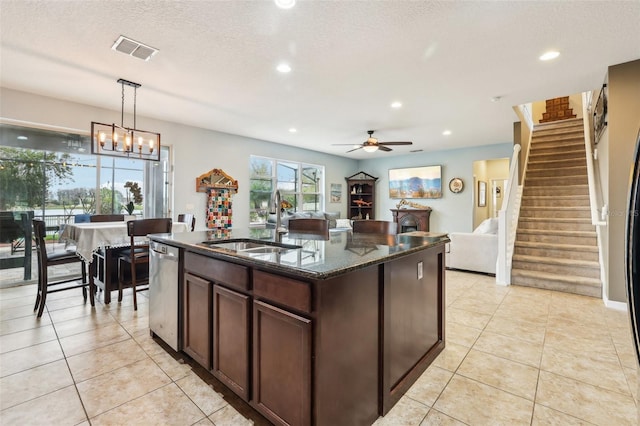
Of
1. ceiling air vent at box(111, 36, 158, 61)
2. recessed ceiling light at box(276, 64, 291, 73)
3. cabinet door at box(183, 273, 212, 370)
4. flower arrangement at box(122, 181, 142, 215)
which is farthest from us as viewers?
flower arrangement at box(122, 181, 142, 215)

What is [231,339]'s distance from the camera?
169 centimetres

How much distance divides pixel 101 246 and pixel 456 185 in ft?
24.4

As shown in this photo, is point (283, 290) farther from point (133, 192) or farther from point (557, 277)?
point (133, 192)

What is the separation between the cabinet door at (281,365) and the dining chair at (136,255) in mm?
2206

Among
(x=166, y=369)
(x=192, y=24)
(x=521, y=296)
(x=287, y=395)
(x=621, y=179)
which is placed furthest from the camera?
(x=521, y=296)

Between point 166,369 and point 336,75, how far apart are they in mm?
3168

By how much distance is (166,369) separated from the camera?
206 centimetres

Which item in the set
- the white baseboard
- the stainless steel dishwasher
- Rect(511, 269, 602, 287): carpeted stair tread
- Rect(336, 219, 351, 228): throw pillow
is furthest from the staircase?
the stainless steel dishwasher

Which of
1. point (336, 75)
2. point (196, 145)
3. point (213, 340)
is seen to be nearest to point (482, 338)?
point (213, 340)

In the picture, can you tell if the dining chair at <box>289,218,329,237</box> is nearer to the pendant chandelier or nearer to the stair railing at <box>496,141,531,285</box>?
the pendant chandelier

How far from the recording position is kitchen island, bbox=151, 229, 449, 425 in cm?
127

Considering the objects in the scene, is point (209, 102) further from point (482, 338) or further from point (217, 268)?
point (482, 338)

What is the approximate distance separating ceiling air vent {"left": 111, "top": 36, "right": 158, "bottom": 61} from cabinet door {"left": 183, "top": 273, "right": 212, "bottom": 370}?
6.93ft

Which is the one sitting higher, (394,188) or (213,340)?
(394,188)
